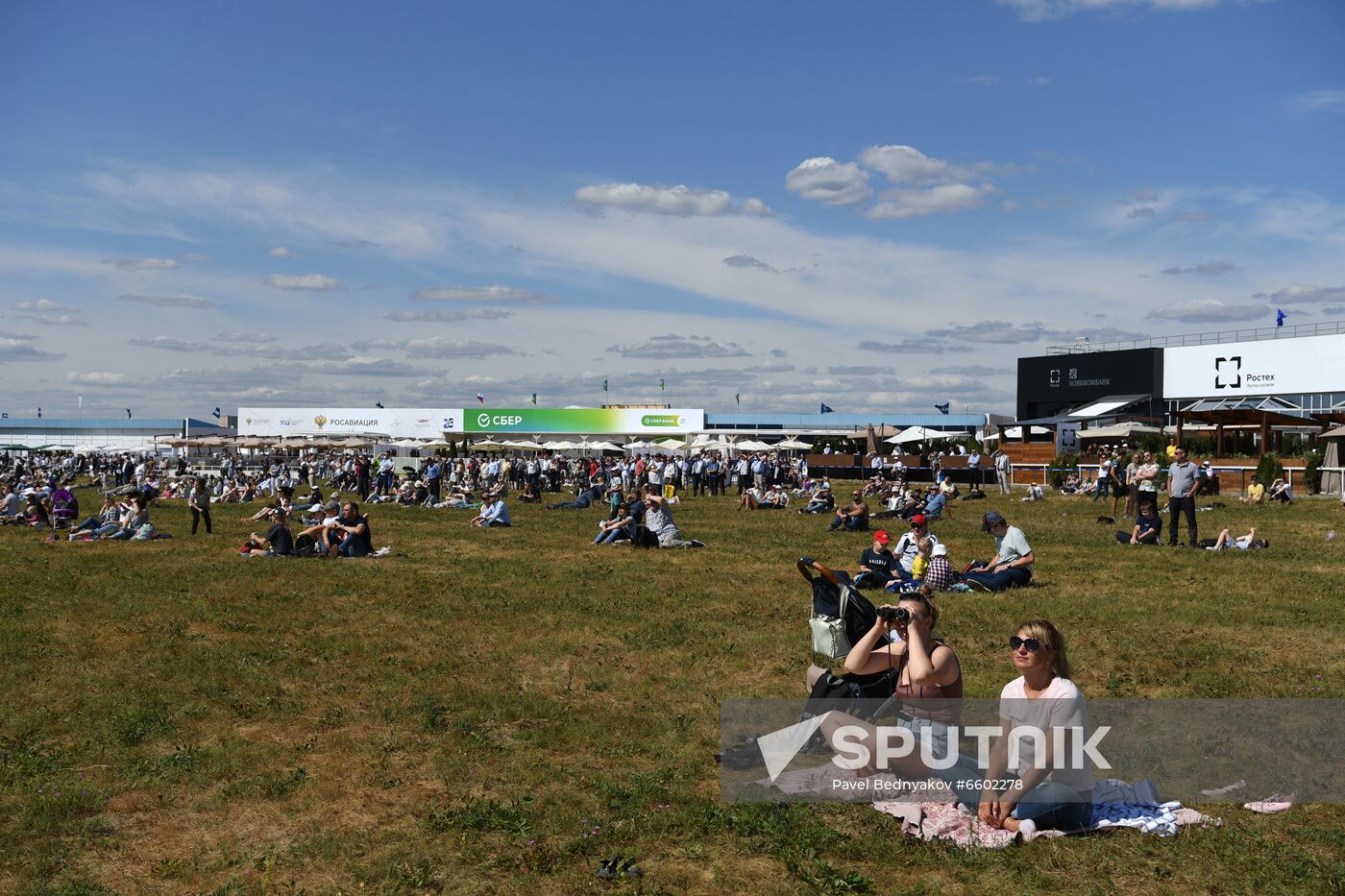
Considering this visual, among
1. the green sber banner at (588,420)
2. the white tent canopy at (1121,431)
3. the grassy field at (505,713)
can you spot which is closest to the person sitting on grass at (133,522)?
the grassy field at (505,713)

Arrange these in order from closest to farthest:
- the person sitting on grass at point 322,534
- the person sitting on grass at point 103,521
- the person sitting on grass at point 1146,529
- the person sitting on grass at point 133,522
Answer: the person sitting on grass at point 322,534 → the person sitting on grass at point 1146,529 → the person sitting on grass at point 133,522 → the person sitting on grass at point 103,521

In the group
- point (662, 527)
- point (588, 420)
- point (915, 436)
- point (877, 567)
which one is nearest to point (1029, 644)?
point (877, 567)

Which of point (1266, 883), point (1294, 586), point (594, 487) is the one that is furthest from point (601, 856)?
point (594, 487)

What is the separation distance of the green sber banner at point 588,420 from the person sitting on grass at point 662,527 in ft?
218

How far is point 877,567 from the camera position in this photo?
12.6 meters

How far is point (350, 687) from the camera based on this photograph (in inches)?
321

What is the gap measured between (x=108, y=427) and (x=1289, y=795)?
118 m

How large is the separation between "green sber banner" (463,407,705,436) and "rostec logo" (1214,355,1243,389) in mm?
41372

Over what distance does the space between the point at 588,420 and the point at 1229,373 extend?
51.6 meters

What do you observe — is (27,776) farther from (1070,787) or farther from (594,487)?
(594,487)

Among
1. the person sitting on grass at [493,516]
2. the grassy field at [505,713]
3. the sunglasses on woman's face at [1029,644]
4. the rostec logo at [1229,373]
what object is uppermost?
the rostec logo at [1229,373]

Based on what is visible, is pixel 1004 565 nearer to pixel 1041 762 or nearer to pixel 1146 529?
pixel 1146 529

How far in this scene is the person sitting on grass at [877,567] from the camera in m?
12.1

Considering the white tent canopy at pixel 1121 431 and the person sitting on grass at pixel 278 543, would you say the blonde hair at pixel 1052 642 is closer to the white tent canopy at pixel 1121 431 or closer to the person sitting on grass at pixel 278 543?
the person sitting on grass at pixel 278 543
